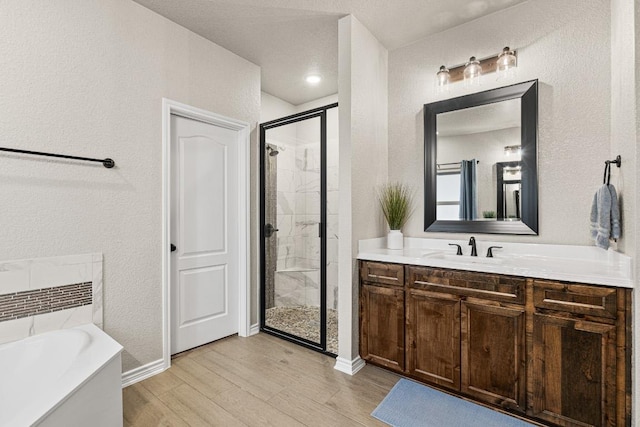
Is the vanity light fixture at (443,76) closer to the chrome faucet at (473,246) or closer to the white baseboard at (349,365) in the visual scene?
the chrome faucet at (473,246)

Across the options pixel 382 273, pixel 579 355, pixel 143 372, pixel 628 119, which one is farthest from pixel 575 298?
pixel 143 372

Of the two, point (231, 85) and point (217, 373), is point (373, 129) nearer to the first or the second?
point (231, 85)

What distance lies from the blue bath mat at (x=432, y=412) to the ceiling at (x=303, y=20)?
2762 mm

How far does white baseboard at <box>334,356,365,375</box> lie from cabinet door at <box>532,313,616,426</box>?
1.13m

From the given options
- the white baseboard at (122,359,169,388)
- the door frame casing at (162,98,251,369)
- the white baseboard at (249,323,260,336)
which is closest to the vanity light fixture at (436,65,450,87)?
the door frame casing at (162,98,251,369)

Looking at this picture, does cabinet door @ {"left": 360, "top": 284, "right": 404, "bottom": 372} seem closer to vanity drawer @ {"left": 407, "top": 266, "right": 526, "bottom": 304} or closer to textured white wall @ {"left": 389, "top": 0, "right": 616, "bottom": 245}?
vanity drawer @ {"left": 407, "top": 266, "right": 526, "bottom": 304}

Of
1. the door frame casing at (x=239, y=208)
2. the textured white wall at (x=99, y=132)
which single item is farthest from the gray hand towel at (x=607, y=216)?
the textured white wall at (x=99, y=132)

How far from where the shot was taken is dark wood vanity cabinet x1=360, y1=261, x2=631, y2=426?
1.50 meters

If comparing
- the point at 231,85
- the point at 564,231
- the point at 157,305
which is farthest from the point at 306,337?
the point at 231,85

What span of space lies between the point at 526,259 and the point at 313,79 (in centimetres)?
280

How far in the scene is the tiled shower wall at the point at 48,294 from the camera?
1.71m

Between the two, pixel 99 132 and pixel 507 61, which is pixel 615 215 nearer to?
pixel 507 61

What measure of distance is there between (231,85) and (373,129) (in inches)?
56.9

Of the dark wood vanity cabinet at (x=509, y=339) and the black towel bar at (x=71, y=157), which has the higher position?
the black towel bar at (x=71, y=157)
